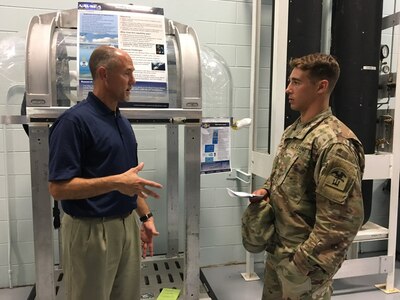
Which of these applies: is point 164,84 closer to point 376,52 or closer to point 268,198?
point 268,198

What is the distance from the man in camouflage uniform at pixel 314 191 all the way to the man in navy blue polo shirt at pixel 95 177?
2.11ft

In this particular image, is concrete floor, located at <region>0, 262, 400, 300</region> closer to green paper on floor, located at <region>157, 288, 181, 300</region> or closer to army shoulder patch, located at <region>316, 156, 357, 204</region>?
green paper on floor, located at <region>157, 288, 181, 300</region>

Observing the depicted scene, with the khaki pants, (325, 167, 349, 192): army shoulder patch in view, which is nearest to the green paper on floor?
the khaki pants

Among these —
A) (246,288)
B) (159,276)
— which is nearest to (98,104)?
(159,276)

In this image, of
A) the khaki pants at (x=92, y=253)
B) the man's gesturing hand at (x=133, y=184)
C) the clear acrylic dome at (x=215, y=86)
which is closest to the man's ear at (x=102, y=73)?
the man's gesturing hand at (x=133, y=184)

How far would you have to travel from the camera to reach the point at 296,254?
1.55 meters

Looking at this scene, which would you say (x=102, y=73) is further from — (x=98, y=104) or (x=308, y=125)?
(x=308, y=125)

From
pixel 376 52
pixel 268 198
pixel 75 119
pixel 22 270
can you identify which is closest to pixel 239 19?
pixel 376 52

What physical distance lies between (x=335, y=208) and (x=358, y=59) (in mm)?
1540

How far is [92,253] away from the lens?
165 centimetres

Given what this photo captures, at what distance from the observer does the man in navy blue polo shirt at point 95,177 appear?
1.50 m

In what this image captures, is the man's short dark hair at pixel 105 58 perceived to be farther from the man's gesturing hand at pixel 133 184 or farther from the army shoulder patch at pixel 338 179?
the army shoulder patch at pixel 338 179

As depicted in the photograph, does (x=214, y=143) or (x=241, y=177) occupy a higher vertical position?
(x=214, y=143)

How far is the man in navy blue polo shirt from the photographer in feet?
4.93
